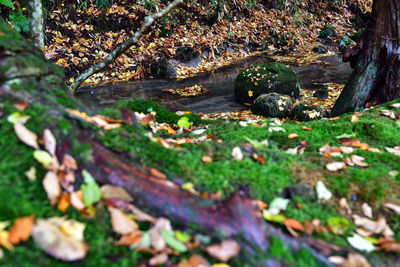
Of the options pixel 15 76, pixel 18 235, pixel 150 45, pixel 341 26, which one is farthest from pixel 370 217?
pixel 341 26

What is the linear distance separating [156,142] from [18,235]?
823 millimetres

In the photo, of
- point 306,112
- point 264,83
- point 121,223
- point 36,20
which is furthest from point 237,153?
point 264,83

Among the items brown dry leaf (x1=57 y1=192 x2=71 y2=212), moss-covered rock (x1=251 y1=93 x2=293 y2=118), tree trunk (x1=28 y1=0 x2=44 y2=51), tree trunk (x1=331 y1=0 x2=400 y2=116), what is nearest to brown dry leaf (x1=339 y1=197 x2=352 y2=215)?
brown dry leaf (x1=57 y1=192 x2=71 y2=212)

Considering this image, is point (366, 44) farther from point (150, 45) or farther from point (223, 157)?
point (150, 45)

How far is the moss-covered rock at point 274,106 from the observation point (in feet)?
20.0

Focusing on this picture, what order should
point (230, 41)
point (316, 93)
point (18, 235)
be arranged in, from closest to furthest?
1. point (18, 235)
2. point (316, 93)
3. point (230, 41)

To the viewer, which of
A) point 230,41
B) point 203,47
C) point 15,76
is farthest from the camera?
point 230,41

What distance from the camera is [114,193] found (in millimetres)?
1183

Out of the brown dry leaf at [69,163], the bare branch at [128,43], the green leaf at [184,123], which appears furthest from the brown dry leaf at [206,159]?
the bare branch at [128,43]

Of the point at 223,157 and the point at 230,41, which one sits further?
the point at 230,41

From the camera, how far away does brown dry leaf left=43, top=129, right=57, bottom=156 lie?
1.27 m

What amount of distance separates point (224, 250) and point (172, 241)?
20 centimetres

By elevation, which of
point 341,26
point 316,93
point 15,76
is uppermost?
point 341,26

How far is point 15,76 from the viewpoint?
A: 1475 millimetres
